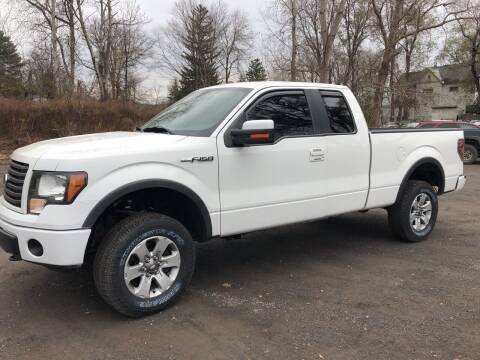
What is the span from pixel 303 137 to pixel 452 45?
51.4 metres

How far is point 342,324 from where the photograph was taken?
3.57m

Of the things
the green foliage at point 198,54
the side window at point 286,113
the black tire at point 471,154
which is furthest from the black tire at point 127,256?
the green foliage at point 198,54

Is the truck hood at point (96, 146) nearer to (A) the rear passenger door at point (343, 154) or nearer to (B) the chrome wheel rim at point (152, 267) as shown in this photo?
(B) the chrome wheel rim at point (152, 267)

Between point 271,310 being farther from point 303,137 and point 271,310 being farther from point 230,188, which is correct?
point 303,137

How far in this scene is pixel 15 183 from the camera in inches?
143

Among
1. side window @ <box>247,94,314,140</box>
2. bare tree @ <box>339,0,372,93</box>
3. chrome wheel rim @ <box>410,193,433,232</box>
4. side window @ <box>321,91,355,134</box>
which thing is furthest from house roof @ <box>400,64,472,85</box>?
side window @ <box>247,94,314,140</box>

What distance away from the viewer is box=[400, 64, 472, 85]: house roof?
52.1 meters

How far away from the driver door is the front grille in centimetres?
157

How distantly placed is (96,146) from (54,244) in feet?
2.69

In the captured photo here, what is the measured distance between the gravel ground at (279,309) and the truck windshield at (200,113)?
60.1 inches

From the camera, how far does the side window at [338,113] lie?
16.3 feet

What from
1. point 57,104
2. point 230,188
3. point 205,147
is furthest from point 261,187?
point 57,104

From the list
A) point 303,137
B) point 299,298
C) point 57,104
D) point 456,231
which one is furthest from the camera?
point 57,104

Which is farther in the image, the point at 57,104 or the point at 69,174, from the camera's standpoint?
the point at 57,104
